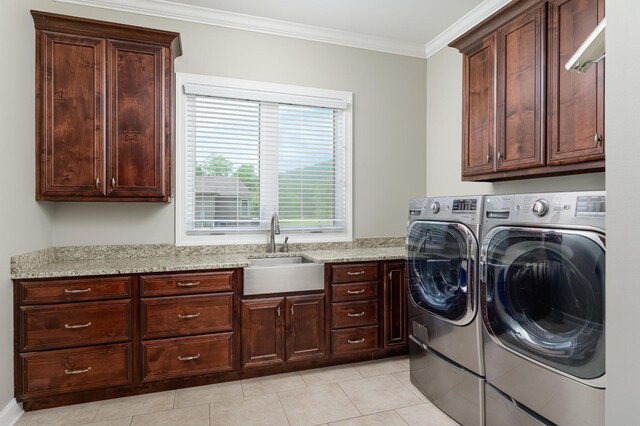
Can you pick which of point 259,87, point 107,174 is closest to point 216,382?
point 107,174

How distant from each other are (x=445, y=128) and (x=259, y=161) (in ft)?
5.81

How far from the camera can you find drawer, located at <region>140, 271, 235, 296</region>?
2453 mm

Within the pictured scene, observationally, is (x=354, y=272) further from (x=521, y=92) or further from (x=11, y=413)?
(x=11, y=413)

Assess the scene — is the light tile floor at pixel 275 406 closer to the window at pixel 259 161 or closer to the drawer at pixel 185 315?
the drawer at pixel 185 315

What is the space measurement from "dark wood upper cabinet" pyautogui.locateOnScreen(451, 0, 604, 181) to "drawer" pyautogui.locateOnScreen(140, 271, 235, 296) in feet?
6.24

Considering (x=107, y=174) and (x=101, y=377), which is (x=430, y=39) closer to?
(x=107, y=174)

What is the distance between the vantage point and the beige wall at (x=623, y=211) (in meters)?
0.68

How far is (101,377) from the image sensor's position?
2359mm

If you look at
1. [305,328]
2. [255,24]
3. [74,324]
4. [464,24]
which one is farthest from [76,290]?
[464,24]

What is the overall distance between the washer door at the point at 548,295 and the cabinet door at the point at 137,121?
2219mm

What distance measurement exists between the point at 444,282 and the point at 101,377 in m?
2.21

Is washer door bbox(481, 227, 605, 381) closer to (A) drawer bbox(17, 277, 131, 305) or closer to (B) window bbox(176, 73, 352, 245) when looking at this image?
(B) window bbox(176, 73, 352, 245)

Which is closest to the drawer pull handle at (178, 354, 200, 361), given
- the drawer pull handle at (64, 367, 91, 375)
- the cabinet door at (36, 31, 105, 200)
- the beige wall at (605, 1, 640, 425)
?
the drawer pull handle at (64, 367, 91, 375)

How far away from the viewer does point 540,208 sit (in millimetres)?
1637
